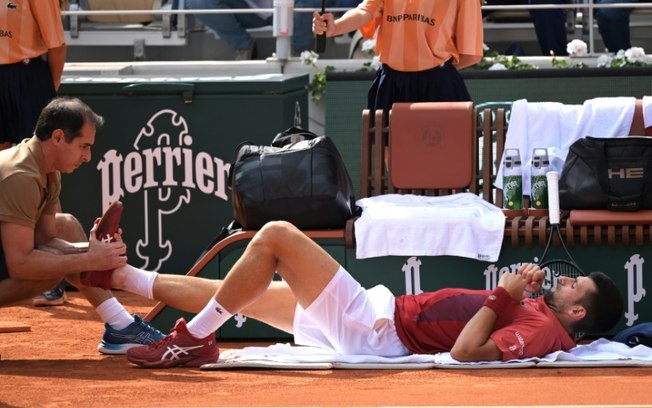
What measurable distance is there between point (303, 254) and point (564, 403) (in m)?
1.55

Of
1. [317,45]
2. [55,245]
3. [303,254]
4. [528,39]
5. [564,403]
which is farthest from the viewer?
[528,39]

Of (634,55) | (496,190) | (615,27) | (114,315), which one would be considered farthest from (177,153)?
(615,27)

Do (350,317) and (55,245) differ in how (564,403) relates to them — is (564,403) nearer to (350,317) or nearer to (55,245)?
(350,317)

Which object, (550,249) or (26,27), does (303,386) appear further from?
(26,27)

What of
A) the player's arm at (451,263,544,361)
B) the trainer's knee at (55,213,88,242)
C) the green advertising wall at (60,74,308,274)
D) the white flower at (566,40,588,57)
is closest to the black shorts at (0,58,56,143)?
the green advertising wall at (60,74,308,274)

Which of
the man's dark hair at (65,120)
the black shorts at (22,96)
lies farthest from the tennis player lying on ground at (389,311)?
the black shorts at (22,96)

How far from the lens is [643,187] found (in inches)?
305

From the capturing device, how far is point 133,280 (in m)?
7.32

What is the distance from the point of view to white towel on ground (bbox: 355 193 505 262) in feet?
25.6

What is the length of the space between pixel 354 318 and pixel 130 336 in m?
1.22

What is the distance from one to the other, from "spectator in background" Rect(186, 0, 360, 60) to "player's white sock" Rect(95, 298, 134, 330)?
19.4ft

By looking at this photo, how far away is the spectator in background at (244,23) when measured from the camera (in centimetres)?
1308

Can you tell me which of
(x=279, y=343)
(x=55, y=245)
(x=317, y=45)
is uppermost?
(x=317, y=45)

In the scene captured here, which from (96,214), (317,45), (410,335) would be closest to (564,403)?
(410,335)
